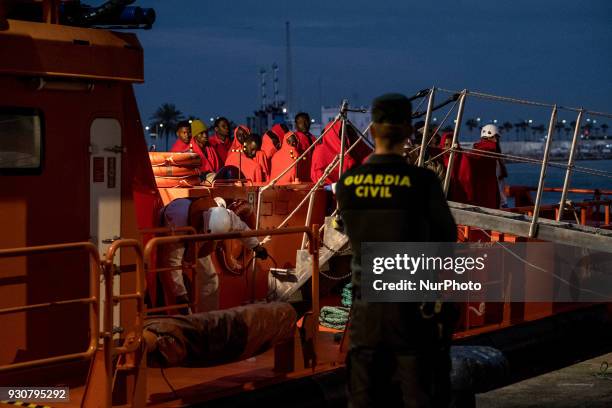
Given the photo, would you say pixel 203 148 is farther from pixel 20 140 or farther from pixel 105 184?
pixel 20 140

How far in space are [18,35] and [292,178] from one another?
6.63 m

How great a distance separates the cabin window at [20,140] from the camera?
19.7 ft

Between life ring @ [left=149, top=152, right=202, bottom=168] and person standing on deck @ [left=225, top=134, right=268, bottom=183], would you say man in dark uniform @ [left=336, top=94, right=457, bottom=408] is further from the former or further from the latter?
person standing on deck @ [left=225, top=134, right=268, bottom=183]

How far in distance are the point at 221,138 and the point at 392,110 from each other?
1107 centimetres

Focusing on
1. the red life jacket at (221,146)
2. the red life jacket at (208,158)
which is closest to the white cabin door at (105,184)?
the red life jacket at (208,158)

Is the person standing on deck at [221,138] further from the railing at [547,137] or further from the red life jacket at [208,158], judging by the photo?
the railing at [547,137]

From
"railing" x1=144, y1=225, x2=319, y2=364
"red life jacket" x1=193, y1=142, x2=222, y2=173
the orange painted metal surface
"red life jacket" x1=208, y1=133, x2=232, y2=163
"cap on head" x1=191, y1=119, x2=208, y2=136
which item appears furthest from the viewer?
"red life jacket" x1=208, y1=133, x2=232, y2=163

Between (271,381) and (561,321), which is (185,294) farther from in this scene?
(561,321)

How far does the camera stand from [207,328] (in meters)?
6.25

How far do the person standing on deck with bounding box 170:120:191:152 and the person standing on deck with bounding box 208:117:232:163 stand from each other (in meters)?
1.60

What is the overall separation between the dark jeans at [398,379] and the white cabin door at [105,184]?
2576 mm

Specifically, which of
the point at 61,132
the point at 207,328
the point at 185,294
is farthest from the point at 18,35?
the point at 185,294

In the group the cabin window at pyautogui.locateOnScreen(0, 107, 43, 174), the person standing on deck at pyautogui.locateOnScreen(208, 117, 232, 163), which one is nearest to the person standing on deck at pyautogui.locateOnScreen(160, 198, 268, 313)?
the cabin window at pyautogui.locateOnScreen(0, 107, 43, 174)

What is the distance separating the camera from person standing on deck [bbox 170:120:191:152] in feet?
43.1
